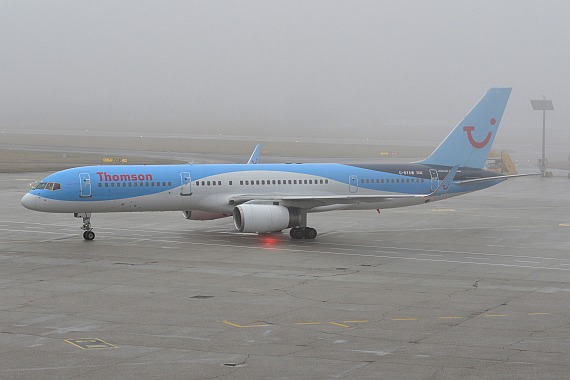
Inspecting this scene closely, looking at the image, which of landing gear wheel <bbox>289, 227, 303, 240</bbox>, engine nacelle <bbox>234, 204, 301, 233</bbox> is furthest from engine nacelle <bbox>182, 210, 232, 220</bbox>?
landing gear wheel <bbox>289, 227, 303, 240</bbox>

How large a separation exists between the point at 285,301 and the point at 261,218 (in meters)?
13.6

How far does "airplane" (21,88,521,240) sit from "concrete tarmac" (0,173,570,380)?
1537mm

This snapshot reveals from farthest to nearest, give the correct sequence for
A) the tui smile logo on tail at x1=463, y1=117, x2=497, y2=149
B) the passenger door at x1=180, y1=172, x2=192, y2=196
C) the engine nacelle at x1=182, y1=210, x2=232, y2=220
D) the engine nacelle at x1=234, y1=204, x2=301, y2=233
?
the tui smile logo on tail at x1=463, y1=117, x2=497, y2=149 → the engine nacelle at x1=182, y1=210, x2=232, y2=220 → the passenger door at x1=180, y1=172, x2=192, y2=196 → the engine nacelle at x1=234, y1=204, x2=301, y2=233

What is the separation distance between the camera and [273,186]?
44781mm

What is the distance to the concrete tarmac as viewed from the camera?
20.3 meters

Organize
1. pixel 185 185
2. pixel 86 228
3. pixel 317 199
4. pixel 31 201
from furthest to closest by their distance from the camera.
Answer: pixel 185 185 → pixel 86 228 → pixel 317 199 → pixel 31 201

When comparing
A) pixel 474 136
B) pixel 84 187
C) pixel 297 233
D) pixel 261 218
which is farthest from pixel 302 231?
pixel 474 136

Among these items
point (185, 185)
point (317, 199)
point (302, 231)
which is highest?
point (185, 185)

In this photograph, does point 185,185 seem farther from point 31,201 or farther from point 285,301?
point 285,301

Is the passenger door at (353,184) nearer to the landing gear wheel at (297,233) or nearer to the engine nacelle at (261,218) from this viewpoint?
the landing gear wheel at (297,233)

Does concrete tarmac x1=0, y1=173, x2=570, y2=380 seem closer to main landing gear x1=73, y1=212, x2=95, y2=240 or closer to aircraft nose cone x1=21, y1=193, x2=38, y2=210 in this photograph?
main landing gear x1=73, y1=212, x2=95, y2=240

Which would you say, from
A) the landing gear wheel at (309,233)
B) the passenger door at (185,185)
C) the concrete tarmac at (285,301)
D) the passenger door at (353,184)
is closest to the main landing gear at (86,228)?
the concrete tarmac at (285,301)

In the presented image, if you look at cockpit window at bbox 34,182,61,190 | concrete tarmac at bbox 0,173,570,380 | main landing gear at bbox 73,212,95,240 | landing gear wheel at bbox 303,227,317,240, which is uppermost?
cockpit window at bbox 34,182,61,190

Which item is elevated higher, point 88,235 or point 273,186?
point 273,186
